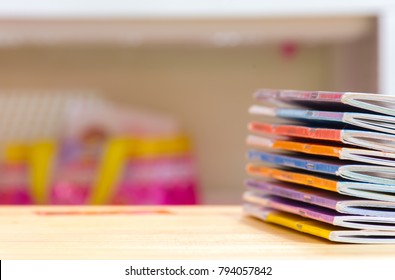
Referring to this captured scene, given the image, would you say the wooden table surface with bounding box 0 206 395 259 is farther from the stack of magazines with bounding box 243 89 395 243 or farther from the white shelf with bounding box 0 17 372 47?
the white shelf with bounding box 0 17 372 47

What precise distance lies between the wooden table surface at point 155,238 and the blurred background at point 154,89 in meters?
0.78

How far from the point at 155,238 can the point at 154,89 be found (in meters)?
1.41

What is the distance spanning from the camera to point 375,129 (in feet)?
A: 1.88

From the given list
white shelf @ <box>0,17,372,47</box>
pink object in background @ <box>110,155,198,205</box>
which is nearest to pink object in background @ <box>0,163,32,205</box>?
pink object in background @ <box>110,155,198,205</box>

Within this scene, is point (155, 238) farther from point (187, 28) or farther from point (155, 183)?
point (155, 183)

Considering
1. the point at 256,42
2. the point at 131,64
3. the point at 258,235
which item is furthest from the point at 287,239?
the point at 131,64

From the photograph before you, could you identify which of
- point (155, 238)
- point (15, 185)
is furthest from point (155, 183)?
point (155, 238)

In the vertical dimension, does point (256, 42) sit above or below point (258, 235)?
above

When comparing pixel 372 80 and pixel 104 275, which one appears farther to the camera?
pixel 372 80

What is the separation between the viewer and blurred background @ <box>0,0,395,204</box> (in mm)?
1486

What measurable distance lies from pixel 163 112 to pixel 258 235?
1.37 meters

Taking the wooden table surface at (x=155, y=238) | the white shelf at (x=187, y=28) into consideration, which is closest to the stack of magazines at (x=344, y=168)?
the wooden table surface at (x=155, y=238)

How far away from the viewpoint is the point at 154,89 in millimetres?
1982

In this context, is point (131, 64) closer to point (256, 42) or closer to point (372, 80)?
point (256, 42)
